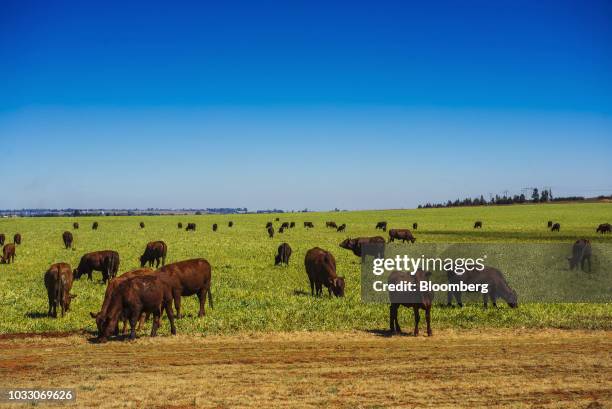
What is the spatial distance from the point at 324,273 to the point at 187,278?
6.22 meters

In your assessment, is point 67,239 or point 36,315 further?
point 67,239

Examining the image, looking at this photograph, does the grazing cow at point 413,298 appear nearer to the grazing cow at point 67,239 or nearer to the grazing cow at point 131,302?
the grazing cow at point 131,302

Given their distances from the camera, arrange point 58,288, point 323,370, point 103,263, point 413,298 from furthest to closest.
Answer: point 103,263 < point 58,288 < point 413,298 < point 323,370

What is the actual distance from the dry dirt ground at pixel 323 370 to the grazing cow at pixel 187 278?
2315 millimetres

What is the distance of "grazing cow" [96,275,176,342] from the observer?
13531mm

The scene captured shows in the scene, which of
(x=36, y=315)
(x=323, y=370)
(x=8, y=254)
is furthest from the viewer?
(x=8, y=254)

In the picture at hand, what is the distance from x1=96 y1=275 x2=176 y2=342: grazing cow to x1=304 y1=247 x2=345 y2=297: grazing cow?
8.24 m

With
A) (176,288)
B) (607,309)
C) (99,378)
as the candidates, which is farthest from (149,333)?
(607,309)

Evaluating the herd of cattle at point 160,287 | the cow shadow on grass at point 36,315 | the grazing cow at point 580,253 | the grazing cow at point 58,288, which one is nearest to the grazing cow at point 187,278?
the herd of cattle at point 160,287

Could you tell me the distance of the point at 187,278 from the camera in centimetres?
1669

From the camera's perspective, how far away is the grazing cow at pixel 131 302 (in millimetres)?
13531

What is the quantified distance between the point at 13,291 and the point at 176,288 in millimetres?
→ 9914

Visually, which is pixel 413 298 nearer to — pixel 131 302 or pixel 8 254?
pixel 131 302
